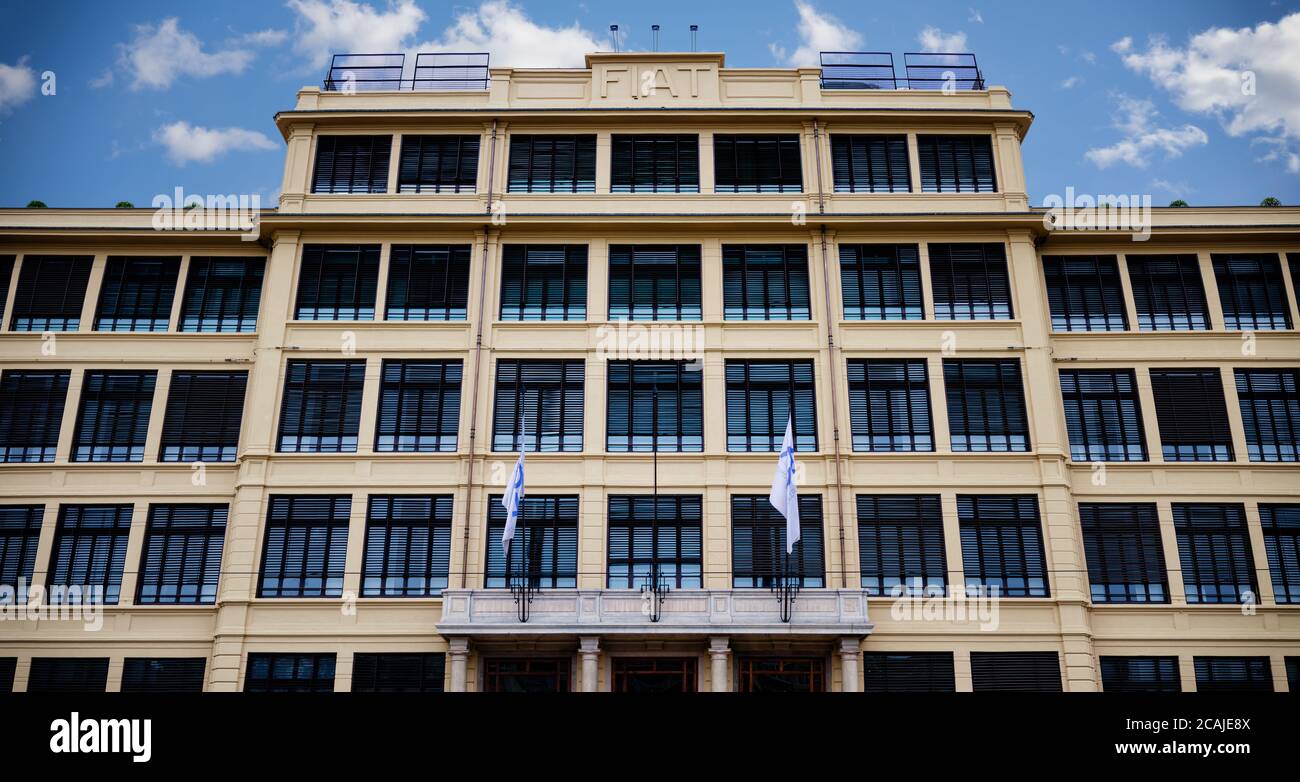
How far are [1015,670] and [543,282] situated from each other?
18934 millimetres

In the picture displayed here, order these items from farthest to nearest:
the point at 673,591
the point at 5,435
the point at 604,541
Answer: the point at 5,435, the point at 604,541, the point at 673,591

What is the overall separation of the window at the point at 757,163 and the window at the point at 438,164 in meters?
8.66

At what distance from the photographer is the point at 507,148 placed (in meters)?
34.9

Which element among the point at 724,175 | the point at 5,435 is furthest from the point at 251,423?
the point at 724,175

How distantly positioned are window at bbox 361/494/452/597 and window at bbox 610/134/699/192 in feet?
41.7

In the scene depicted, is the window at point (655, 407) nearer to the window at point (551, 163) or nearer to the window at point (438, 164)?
the window at point (551, 163)

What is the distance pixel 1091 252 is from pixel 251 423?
93.6ft

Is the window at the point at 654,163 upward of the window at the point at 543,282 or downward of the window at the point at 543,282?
upward

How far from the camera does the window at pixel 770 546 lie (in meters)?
29.5

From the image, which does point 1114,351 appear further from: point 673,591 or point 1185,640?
point 673,591

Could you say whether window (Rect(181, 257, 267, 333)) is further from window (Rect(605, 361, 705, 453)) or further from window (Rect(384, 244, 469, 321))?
window (Rect(605, 361, 705, 453))

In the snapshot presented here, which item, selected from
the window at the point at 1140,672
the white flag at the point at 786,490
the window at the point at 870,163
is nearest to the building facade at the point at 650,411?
the window at the point at 1140,672
